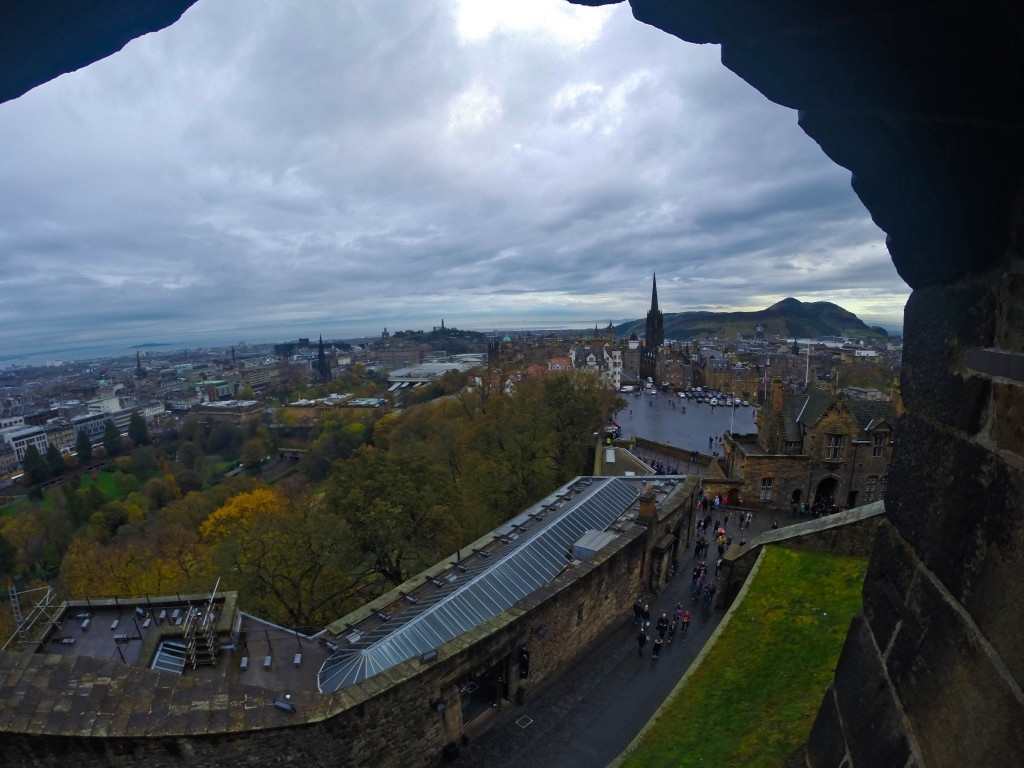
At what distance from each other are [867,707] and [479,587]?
9.24 meters

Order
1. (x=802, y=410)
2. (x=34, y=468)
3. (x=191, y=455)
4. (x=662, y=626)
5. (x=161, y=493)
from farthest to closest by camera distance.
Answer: (x=191, y=455) → (x=34, y=468) → (x=161, y=493) → (x=802, y=410) → (x=662, y=626)

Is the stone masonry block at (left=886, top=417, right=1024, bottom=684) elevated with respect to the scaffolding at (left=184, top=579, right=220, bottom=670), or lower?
elevated

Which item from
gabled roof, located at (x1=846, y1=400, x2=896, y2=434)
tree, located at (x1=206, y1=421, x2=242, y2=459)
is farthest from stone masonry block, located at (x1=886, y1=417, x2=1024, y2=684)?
tree, located at (x1=206, y1=421, x2=242, y2=459)

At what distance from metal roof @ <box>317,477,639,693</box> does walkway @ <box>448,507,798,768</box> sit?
1.59 metres

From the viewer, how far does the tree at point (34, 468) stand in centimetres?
5772

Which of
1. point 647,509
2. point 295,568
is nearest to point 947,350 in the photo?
point 647,509

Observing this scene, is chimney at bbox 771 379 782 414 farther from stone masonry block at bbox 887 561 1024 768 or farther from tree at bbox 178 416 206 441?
tree at bbox 178 416 206 441

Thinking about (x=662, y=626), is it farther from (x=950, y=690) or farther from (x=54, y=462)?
(x=54, y=462)

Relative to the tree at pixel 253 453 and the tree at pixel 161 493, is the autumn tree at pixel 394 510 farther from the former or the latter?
the tree at pixel 253 453

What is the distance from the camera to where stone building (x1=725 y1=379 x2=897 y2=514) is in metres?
19.4

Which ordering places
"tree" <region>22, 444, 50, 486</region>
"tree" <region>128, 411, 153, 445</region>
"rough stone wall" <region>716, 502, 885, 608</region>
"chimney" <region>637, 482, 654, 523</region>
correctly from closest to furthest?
"rough stone wall" <region>716, 502, 885, 608</region>, "chimney" <region>637, 482, 654, 523</region>, "tree" <region>22, 444, 50, 486</region>, "tree" <region>128, 411, 153, 445</region>

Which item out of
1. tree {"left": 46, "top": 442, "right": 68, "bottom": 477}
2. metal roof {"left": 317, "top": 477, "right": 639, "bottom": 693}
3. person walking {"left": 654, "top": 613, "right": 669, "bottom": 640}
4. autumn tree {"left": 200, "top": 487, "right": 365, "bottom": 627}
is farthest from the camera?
tree {"left": 46, "top": 442, "right": 68, "bottom": 477}

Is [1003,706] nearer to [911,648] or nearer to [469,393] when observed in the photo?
[911,648]

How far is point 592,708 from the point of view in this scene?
952 centimetres
